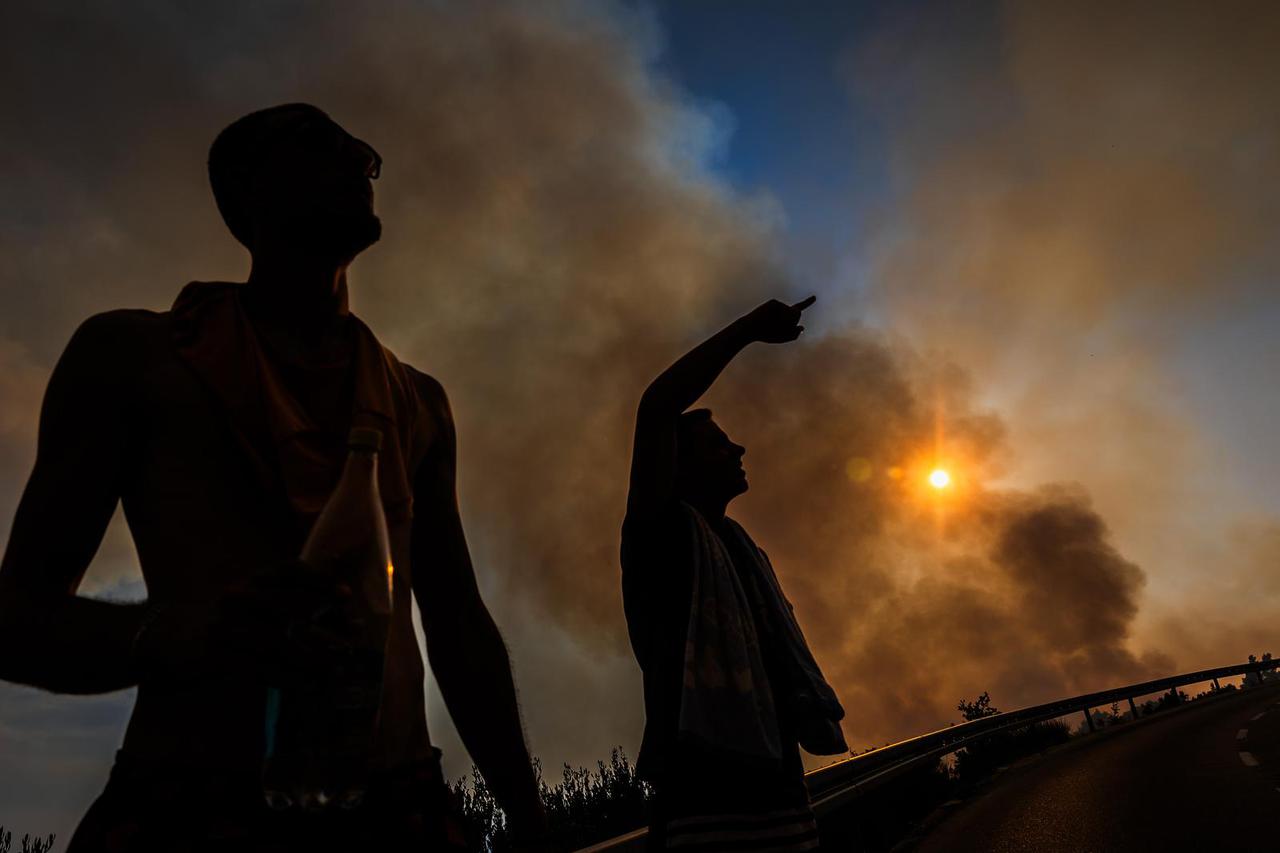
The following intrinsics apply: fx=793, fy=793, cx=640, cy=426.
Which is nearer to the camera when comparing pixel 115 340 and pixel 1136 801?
pixel 115 340

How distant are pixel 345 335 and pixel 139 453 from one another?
0.48 m

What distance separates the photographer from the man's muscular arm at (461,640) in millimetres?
1713

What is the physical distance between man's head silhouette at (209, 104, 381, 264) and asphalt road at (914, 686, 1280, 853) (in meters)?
8.00

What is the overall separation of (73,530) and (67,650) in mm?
227

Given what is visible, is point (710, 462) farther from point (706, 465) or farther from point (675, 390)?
point (675, 390)

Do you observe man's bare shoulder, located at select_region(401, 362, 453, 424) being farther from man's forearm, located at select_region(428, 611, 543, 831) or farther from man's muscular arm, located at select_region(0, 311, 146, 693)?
man's muscular arm, located at select_region(0, 311, 146, 693)

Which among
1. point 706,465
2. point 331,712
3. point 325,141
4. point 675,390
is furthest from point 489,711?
point 706,465

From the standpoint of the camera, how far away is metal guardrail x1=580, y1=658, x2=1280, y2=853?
6.05 meters

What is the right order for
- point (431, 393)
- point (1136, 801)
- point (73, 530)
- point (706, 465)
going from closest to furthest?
point (73, 530) → point (431, 393) → point (706, 465) → point (1136, 801)

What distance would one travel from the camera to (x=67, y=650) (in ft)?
3.65

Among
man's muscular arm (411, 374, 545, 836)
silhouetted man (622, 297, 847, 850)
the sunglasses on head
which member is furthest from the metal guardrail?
the sunglasses on head

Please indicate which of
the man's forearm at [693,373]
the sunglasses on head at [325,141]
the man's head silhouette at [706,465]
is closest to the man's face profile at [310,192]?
the sunglasses on head at [325,141]

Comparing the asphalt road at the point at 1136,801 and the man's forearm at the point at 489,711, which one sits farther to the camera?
the asphalt road at the point at 1136,801

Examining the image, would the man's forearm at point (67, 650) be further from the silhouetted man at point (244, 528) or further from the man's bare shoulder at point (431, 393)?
the man's bare shoulder at point (431, 393)
